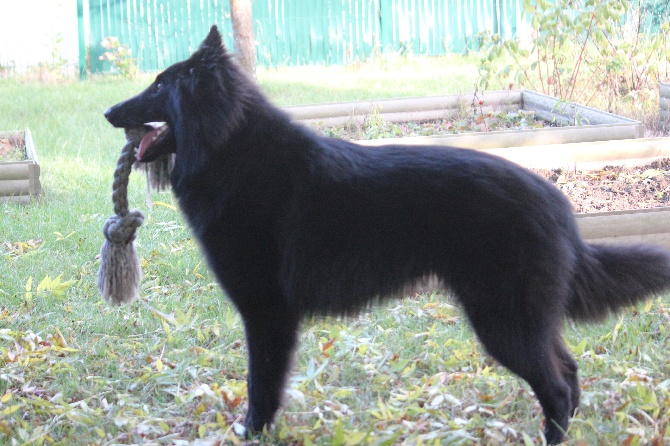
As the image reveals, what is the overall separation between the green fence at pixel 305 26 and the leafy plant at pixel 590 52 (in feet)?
18.2

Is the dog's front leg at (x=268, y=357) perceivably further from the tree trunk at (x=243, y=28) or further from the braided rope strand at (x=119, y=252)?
the tree trunk at (x=243, y=28)

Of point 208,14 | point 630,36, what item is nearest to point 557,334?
point 630,36

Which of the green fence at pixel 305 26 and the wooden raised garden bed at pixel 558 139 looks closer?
the wooden raised garden bed at pixel 558 139

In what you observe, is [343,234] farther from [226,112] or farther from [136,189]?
[136,189]

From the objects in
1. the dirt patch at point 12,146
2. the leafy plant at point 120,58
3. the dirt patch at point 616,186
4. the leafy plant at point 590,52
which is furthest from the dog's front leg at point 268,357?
the leafy plant at point 120,58

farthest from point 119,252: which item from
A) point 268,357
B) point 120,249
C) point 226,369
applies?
point 268,357

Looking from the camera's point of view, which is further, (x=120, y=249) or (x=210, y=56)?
(x=120, y=249)

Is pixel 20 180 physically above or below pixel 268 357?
above

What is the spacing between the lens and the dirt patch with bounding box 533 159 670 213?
5.23 metres

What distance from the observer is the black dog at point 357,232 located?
2.73 meters

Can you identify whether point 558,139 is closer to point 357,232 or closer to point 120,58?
point 357,232

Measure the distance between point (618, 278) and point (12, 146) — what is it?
6.51m

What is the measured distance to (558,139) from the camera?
5.99 metres

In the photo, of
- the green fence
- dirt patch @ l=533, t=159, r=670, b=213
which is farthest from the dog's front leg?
the green fence
